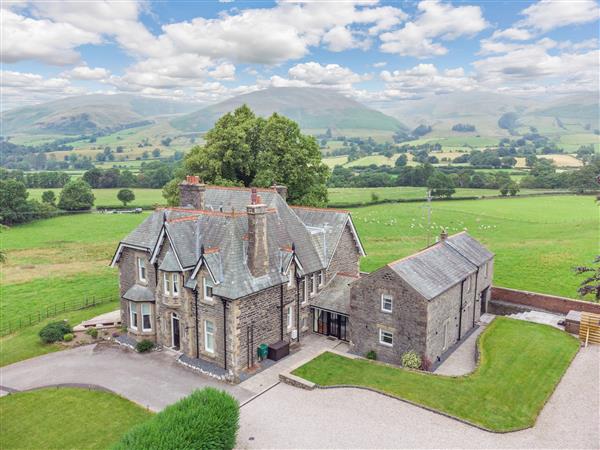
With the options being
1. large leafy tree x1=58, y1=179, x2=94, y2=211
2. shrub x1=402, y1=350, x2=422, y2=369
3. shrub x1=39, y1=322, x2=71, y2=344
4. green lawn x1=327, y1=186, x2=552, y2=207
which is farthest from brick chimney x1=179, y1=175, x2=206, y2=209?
large leafy tree x1=58, y1=179, x2=94, y2=211

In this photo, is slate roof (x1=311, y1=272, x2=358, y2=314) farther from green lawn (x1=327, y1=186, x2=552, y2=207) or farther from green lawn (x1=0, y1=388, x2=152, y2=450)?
green lawn (x1=327, y1=186, x2=552, y2=207)

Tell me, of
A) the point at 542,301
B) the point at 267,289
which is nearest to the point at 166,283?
the point at 267,289

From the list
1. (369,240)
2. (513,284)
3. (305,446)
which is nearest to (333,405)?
(305,446)

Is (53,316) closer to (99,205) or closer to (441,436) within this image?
(441,436)

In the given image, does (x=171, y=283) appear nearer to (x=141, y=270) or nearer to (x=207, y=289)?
(x=207, y=289)

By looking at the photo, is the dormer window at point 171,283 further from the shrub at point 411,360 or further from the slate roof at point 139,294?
the shrub at point 411,360
